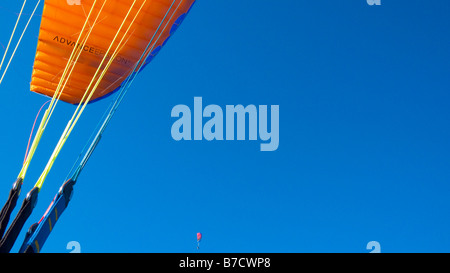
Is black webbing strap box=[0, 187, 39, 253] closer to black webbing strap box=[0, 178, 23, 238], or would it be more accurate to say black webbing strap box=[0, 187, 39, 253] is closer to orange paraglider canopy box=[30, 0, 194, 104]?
black webbing strap box=[0, 178, 23, 238]

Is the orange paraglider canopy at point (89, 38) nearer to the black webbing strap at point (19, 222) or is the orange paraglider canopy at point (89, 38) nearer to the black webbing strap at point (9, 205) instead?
the black webbing strap at point (9, 205)

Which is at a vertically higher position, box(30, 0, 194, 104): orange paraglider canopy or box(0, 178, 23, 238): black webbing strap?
box(30, 0, 194, 104): orange paraglider canopy

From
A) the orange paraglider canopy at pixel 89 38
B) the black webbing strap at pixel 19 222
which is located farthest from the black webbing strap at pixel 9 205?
the orange paraglider canopy at pixel 89 38

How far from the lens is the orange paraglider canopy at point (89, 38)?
24.9 ft

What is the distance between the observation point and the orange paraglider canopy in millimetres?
7590

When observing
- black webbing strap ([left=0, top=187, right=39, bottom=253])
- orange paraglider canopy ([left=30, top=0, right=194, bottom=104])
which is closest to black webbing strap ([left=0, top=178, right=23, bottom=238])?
black webbing strap ([left=0, top=187, right=39, bottom=253])

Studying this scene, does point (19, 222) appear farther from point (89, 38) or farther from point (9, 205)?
point (89, 38)

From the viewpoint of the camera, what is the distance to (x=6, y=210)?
14.6 ft

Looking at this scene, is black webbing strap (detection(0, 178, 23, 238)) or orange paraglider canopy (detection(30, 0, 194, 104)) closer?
black webbing strap (detection(0, 178, 23, 238))

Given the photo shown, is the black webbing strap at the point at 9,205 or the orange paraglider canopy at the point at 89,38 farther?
the orange paraglider canopy at the point at 89,38
